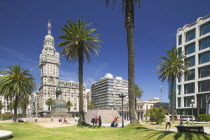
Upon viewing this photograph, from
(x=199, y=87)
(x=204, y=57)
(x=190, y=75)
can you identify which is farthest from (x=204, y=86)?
(x=204, y=57)

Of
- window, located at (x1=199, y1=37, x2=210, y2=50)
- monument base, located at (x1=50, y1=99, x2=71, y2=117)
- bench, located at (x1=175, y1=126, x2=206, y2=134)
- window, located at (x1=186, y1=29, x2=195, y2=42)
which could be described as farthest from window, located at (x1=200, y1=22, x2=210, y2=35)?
bench, located at (x1=175, y1=126, x2=206, y2=134)

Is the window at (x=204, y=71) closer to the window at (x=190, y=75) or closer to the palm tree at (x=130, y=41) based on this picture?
the window at (x=190, y=75)

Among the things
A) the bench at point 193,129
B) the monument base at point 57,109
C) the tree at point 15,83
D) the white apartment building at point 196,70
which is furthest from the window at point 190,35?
the bench at point 193,129

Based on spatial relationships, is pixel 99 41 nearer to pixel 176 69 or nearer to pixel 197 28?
pixel 176 69

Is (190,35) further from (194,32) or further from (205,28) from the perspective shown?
(205,28)

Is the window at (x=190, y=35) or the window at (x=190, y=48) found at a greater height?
the window at (x=190, y=35)

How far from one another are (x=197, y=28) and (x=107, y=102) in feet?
446

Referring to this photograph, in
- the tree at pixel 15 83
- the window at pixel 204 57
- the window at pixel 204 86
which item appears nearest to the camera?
the tree at pixel 15 83

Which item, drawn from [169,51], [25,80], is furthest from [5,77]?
[169,51]

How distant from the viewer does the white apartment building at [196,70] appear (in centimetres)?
6612

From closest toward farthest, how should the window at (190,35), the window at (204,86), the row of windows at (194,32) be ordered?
1. the window at (204,86)
2. the row of windows at (194,32)
3. the window at (190,35)

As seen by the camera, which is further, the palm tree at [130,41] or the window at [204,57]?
the window at [204,57]

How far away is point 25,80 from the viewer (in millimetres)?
44844

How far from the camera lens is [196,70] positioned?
228ft
